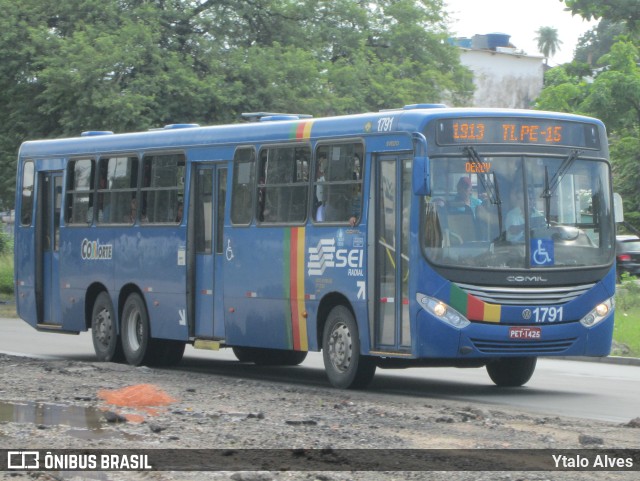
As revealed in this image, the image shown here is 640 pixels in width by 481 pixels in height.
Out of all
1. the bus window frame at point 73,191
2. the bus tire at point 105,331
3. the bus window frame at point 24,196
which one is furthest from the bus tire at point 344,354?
the bus window frame at point 24,196

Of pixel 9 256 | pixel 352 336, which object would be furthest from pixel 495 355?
pixel 9 256

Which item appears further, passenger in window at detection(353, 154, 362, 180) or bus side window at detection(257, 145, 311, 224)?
bus side window at detection(257, 145, 311, 224)

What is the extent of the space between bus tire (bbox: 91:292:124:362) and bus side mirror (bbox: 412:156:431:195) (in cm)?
707

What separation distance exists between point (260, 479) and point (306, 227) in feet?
25.6

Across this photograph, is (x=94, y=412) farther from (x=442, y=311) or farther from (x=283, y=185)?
(x=283, y=185)

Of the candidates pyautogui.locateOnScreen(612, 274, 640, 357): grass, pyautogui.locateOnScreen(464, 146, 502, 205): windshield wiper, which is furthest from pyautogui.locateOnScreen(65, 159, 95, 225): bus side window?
pyautogui.locateOnScreen(612, 274, 640, 357): grass

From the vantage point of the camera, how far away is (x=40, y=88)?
36188 millimetres

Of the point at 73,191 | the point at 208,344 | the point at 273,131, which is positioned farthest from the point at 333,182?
the point at 73,191

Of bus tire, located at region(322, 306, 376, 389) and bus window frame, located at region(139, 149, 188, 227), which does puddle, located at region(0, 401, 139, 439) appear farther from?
bus window frame, located at region(139, 149, 188, 227)

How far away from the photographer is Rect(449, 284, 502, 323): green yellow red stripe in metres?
14.5

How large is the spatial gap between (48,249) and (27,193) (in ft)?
3.75

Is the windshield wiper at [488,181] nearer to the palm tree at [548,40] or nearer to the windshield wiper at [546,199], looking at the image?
the windshield wiper at [546,199]

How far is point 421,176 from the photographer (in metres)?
14.3

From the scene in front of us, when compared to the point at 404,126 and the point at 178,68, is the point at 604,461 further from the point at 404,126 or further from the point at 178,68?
the point at 178,68
